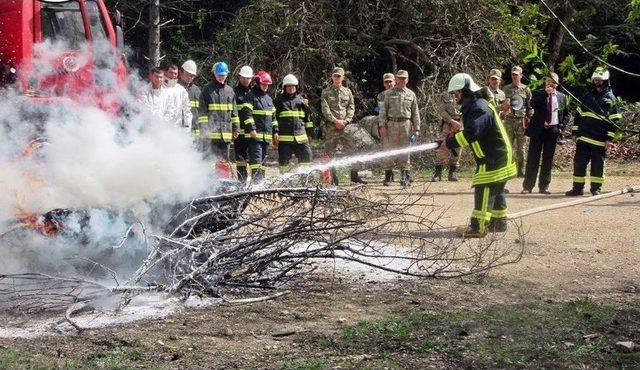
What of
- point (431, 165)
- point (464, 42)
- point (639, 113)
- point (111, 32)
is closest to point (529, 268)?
point (639, 113)

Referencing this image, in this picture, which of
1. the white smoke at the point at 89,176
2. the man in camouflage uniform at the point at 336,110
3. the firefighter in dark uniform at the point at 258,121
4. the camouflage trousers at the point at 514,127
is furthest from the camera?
the camouflage trousers at the point at 514,127

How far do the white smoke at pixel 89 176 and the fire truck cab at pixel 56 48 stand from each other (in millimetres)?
688

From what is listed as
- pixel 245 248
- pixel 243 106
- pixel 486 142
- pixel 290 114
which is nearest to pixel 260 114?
pixel 243 106

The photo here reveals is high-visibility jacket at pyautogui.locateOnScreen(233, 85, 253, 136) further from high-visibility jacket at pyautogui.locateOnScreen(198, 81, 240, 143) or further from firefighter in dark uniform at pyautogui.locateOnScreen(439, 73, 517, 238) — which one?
firefighter in dark uniform at pyautogui.locateOnScreen(439, 73, 517, 238)

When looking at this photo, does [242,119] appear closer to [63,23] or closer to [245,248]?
[63,23]

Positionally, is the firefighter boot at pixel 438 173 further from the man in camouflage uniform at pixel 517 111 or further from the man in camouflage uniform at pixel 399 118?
the man in camouflage uniform at pixel 517 111

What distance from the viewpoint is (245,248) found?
6.50 metres

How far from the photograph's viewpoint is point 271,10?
17.0 m

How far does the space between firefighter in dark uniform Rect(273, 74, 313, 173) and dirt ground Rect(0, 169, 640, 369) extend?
4.64 meters

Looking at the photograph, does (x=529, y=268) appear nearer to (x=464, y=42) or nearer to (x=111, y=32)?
(x=111, y=32)

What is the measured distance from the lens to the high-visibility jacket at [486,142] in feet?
29.2

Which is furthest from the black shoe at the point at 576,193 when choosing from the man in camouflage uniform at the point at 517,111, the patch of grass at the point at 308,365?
the patch of grass at the point at 308,365

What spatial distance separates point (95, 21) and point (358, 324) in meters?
5.23

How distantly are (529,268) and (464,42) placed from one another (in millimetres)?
9929
